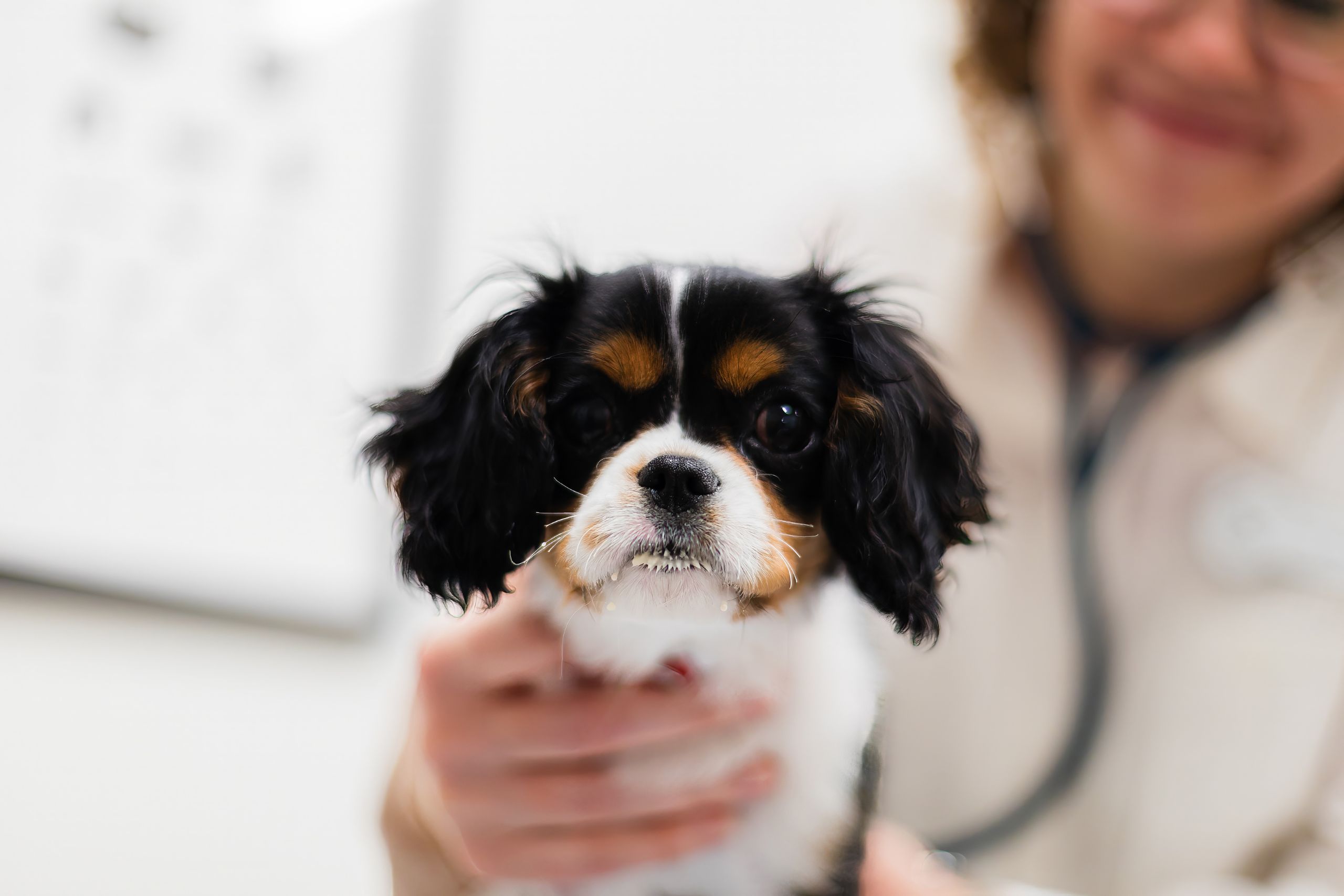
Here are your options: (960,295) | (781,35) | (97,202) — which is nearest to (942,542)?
(960,295)

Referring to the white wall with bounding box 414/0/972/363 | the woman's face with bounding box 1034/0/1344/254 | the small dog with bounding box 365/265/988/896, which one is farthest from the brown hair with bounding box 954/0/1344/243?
the small dog with bounding box 365/265/988/896

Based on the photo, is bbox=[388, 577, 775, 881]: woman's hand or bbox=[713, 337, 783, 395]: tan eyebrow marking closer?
bbox=[713, 337, 783, 395]: tan eyebrow marking

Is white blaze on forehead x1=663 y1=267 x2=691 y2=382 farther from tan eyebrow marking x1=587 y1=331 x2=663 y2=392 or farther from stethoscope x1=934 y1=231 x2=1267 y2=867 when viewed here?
stethoscope x1=934 y1=231 x2=1267 y2=867

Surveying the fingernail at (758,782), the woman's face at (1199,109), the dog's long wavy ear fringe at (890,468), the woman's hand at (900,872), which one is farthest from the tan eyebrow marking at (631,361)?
the woman's face at (1199,109)

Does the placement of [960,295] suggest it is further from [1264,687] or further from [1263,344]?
[1264,687]

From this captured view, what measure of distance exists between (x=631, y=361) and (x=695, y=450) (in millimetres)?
89

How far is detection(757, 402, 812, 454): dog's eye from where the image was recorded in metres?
0.67

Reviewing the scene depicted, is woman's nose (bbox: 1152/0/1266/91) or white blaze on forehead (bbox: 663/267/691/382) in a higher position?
woman's nose (bbox: 1152/0/1266/91)

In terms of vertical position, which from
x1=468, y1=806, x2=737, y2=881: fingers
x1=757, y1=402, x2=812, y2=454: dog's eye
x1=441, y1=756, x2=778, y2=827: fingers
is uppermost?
x1=757, y1=402, x2=812, y2=454: dog's eye

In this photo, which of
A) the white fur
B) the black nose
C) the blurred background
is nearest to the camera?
the black nose

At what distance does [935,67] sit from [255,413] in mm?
1577

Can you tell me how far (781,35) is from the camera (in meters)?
1.73

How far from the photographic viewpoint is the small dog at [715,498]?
2.05ft

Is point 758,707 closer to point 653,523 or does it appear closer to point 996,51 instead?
point 653,523
